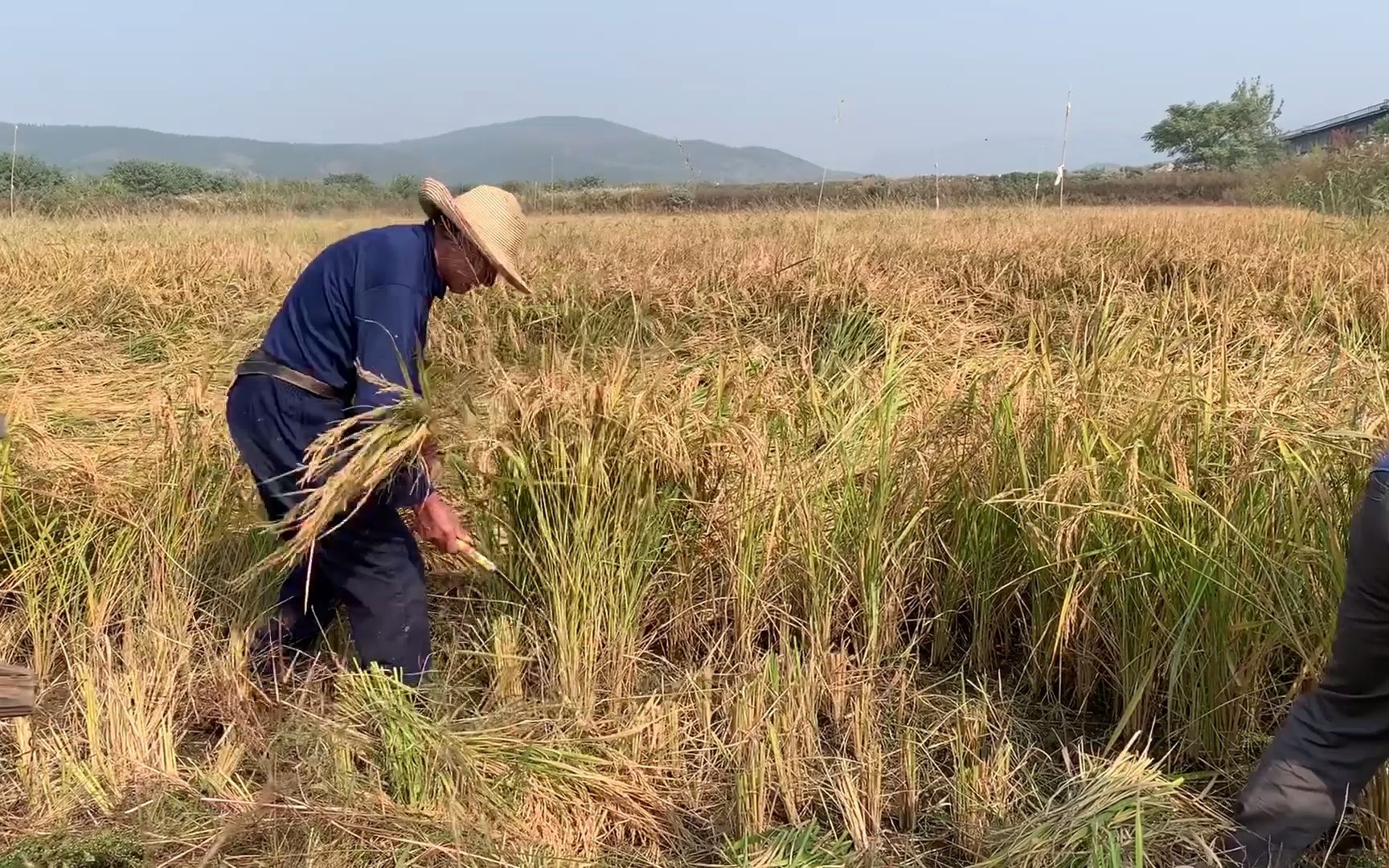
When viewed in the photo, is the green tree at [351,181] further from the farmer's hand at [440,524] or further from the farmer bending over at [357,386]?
the farmer's hand at [440,524]

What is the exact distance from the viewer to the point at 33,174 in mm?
16328

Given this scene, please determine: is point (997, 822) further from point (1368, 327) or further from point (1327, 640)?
point (1368, 327)

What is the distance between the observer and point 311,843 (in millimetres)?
1638

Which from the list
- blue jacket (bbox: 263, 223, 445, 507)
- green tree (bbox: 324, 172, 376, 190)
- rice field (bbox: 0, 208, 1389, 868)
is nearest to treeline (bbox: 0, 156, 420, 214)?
green tree (bbox: 324, 172, 376, 190)

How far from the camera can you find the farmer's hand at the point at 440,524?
84.3 inches

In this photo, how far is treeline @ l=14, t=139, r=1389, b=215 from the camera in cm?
816

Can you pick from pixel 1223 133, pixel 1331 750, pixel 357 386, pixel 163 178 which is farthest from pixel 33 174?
pixel 1223 133

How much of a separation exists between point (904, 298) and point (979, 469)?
2.65 m

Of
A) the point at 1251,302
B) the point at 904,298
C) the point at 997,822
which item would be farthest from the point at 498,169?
the point at 997,822

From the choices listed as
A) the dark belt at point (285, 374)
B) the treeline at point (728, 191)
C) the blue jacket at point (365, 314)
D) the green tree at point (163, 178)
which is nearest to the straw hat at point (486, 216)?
the blue jacket at point (365, 314)

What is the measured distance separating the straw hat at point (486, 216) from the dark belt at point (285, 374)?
0.51 m

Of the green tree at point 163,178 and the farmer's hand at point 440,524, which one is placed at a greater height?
the green tree at point 163,178

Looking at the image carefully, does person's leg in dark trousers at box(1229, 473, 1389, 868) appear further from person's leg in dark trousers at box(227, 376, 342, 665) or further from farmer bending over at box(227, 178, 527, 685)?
person's leg in dark trousers at box(227, 376, 342, 665)

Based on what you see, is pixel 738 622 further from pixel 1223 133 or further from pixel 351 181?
pixel 1223 133
